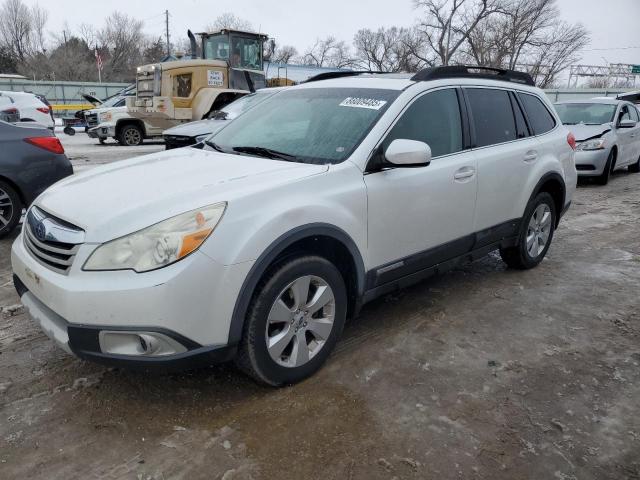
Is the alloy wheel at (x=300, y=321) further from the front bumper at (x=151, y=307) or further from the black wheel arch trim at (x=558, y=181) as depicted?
the black wheel arch trim at (x=558, y=181)

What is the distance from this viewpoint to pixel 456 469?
90.8 inches

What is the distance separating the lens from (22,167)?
Answer: 5.47 metres

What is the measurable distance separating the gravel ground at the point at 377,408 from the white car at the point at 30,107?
1114 centimetres

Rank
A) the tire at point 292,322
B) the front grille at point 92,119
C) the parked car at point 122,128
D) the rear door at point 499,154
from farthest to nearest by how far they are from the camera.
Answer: the front grille at point 92,119
the parked car at point 122,128
the rear door at point 499,154
the tire at point 292,322

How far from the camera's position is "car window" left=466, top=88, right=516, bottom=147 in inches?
156

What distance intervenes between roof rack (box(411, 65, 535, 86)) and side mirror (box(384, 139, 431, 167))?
0.79 meters

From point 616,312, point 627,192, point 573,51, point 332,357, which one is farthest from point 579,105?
point 573,51

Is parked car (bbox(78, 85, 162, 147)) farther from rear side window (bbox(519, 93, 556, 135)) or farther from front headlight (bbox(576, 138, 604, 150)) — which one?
rear side window (bbox(519, 93, 556, 135))

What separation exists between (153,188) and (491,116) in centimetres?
279

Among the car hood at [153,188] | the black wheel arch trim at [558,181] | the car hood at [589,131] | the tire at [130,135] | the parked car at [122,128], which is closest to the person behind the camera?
the car hood at [153,188]

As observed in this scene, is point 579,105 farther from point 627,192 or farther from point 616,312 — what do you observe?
point 616,312

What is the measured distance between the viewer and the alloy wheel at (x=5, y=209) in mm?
5449

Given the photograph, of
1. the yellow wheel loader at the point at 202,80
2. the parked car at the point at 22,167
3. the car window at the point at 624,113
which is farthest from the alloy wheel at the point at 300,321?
the yellow wheel loader at the point at 202,80

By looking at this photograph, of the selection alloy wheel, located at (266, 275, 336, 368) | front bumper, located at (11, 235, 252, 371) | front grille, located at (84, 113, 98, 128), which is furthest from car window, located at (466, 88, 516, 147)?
front grille, located at (84, 113, 98, 128)
